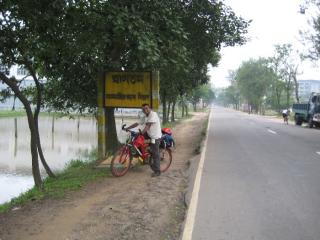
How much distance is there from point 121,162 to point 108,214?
4.20 m

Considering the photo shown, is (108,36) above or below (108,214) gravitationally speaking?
above

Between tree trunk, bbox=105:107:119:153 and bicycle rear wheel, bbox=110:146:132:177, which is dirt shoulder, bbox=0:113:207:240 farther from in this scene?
tree trunk, bbox=105:107:119:153

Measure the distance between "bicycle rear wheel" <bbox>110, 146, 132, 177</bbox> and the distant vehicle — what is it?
27.9 m

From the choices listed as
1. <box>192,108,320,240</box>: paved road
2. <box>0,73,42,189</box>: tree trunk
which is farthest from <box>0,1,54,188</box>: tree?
<box>192,108,320,240</box>: paved road

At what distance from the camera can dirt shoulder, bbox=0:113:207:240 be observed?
24.8 feet

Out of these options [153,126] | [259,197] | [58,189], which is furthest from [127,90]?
[259,197]

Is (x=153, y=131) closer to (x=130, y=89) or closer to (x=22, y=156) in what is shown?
(x=130, y=89)

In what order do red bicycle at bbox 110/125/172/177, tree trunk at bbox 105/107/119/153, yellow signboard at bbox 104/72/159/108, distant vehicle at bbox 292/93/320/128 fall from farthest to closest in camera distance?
distant vehicle at bbox 292/93/320/128 < tree trunk at bbox 105/107/119/153 < yellow signboard at bbox 104/72/159/108 < red bicycle at bbox 110/125/172/177

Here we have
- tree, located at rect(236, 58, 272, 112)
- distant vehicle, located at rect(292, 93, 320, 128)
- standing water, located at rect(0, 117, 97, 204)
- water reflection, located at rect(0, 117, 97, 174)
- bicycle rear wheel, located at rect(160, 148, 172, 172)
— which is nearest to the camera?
bicycle rear wheel, located at rect(160, 148, 172, 172)

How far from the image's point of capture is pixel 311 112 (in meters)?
39.7

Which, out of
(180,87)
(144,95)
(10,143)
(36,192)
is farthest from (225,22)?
(10,143)

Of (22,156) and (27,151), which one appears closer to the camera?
(22,156)

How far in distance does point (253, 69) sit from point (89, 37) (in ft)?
336

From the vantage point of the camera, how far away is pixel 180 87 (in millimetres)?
29922
